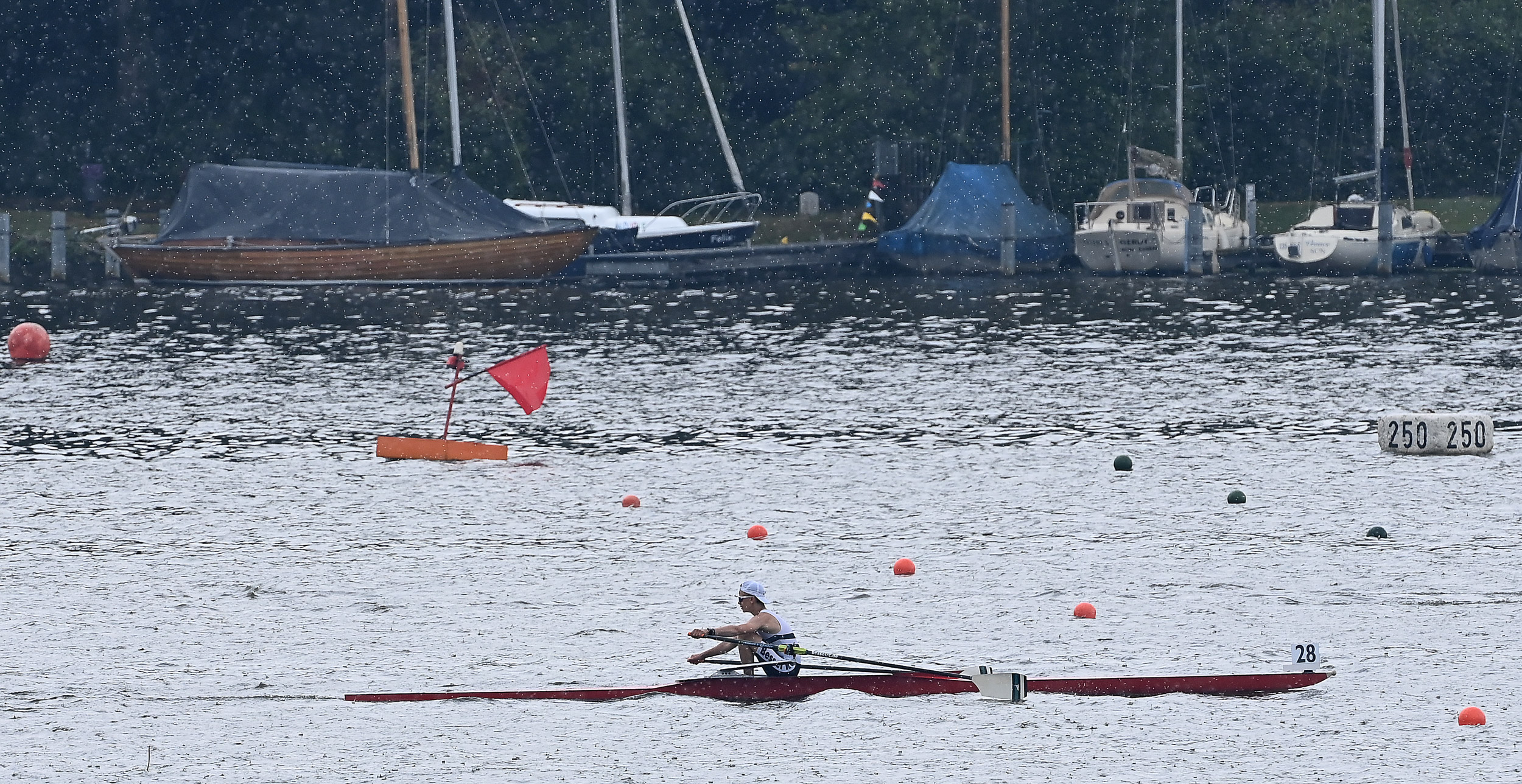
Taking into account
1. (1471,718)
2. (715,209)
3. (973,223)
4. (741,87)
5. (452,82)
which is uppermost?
(741,87)

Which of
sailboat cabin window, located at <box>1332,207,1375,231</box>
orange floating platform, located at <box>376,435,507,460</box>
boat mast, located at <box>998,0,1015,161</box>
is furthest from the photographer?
boat mast, located at <box>998,0,1015,161</box>

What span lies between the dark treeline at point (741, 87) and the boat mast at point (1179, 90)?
90 centimetres

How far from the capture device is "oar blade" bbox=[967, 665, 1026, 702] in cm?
2042

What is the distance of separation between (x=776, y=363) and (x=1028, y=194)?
32490mm

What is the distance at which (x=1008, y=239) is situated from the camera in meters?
72.8

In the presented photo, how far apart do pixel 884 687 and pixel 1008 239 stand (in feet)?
173

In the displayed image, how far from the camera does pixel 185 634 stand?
23.5 m

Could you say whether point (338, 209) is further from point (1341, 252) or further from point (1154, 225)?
point (1341, 252)

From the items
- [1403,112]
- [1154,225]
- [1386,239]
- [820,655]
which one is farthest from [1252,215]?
[820,655]

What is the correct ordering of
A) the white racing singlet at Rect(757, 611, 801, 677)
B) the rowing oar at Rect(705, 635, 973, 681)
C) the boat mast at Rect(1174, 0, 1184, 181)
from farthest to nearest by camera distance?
1. the boat mast at Rect(1174, 0, 1184, 181)
2. the white racing singlet at Rect(757, 611, 801, 677)
3. the rowing oar at Rect(705, 635, 973, 681)

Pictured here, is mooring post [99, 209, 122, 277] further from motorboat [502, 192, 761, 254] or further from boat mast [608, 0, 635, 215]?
boat mast [608, 0, 635, 215]

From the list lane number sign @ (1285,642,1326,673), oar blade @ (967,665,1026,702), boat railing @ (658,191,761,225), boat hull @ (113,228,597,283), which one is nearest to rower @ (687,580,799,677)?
oar blade @ (967,665,1026,702)

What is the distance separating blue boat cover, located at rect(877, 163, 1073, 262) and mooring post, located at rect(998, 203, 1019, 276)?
20 cm

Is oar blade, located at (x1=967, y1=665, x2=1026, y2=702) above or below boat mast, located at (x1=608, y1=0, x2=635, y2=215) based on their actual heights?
below
